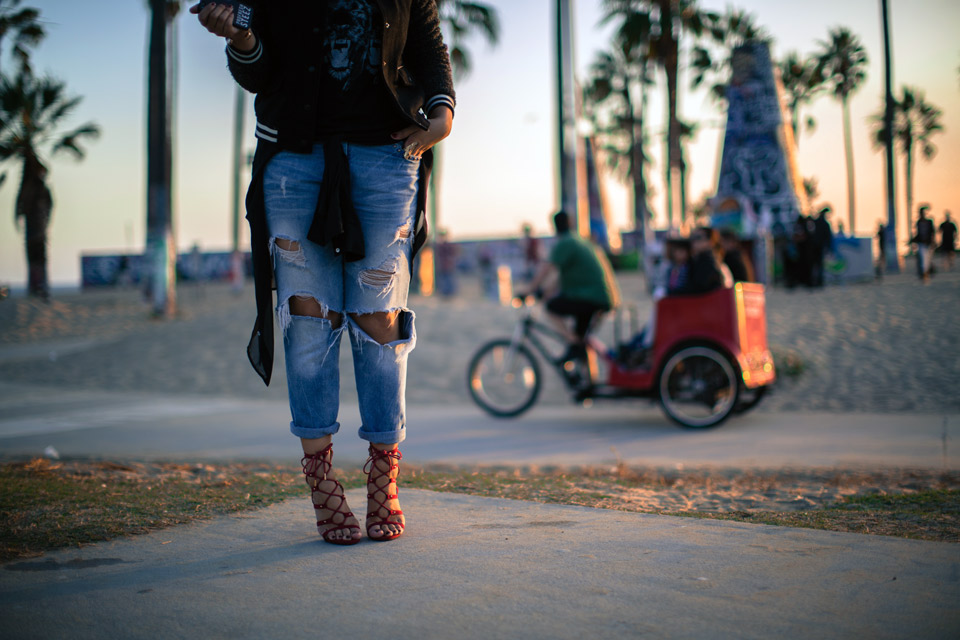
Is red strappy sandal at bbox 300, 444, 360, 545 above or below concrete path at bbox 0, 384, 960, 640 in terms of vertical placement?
above

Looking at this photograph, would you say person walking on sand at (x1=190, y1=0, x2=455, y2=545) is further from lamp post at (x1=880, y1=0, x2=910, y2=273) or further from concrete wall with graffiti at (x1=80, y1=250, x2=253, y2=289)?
concrete wall with graffiti at (x1=80, y1=250, x2=253, y2=289)

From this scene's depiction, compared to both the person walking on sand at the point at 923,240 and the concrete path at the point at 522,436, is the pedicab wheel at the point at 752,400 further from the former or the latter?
the person walking on sand at the point at 923,240

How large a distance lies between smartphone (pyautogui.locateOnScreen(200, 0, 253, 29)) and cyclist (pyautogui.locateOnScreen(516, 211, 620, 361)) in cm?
513

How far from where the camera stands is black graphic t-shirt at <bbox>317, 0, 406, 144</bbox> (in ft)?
7.64

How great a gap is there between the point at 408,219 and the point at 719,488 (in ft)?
6.18

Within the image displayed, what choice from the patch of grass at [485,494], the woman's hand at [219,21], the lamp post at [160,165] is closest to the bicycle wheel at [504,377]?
the patch of grass at [485,494]

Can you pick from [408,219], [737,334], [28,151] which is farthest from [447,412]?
[28,151]

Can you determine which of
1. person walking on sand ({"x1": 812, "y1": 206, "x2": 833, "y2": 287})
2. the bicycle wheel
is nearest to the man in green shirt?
the bicycle wheel

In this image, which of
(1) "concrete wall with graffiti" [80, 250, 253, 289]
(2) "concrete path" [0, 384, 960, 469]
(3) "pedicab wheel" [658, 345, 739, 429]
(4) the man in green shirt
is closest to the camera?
(2) "concrete path" [0, 384, 960, 469]

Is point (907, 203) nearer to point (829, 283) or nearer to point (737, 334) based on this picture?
point (829, 283)

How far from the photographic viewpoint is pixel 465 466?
14.6 ft

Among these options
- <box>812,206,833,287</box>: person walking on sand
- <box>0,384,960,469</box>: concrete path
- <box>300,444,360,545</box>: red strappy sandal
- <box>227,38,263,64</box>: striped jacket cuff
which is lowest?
<box>0,384,960,469</box>: concrete path

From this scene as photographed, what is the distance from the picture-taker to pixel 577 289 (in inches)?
277

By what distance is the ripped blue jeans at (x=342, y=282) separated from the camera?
2270 mm
